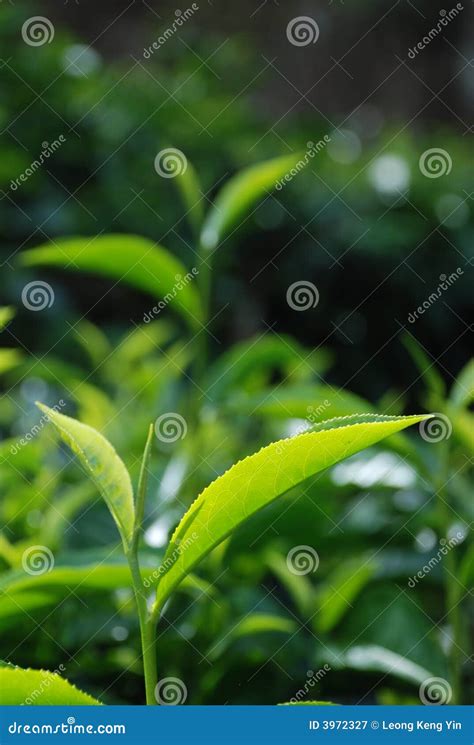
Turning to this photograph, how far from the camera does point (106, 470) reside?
2.56 ft

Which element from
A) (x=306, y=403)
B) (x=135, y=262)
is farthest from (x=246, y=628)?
(x=135, y=262)

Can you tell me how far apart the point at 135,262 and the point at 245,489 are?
0.57 meters

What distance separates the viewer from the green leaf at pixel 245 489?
2.44ft

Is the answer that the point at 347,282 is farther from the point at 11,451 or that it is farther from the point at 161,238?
the point at 11,451

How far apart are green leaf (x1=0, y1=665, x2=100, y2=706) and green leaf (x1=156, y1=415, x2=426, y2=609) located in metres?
0.10

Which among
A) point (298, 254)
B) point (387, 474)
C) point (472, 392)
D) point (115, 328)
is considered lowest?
point (115, 328)

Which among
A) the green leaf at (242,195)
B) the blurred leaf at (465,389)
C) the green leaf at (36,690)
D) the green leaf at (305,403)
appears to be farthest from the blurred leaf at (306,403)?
the green leaf at (36,690)

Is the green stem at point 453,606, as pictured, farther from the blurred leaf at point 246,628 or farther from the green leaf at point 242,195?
the green leaf at point 242,195

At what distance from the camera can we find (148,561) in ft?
3.08

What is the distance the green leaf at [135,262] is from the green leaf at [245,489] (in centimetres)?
53

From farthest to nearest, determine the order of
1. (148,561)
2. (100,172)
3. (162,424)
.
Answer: (100,172) → (162,424) → (148,561)

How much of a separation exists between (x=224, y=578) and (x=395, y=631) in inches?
9.6

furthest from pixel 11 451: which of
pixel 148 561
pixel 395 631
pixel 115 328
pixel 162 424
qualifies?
pixel 115 328

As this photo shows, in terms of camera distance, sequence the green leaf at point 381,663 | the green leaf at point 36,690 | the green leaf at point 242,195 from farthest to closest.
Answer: the green leaf at point 242,195 → the green leaf at point 381,663 → the green leaf at point 36,690
